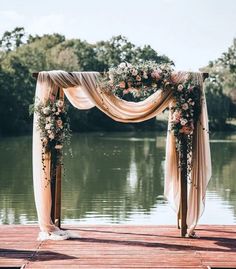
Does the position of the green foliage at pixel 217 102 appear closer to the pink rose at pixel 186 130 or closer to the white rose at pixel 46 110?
the pink rose at pixel 186 130

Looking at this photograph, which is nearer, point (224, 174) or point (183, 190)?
point (183, 190)

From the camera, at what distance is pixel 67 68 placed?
42.2 m

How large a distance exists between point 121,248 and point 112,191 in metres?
7.41

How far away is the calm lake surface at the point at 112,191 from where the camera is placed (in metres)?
10.7

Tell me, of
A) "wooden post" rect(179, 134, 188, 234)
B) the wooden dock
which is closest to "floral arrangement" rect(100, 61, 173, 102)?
"wooden post" rect(179, 134, 188, 234)

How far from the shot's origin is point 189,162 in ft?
24.7

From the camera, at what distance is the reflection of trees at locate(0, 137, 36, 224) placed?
1080cm

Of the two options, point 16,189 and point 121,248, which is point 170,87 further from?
point 16,189

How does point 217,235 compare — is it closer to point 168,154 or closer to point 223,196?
point 168,154

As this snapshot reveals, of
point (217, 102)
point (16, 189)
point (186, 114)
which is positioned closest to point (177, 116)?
point (186, 114)

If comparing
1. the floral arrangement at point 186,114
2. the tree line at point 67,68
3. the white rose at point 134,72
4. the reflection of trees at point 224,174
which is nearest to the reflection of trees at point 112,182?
the reflection of trees at point 224,174

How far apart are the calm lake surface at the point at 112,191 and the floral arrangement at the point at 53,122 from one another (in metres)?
2.99

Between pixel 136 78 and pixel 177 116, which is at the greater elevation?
pixel 136 78

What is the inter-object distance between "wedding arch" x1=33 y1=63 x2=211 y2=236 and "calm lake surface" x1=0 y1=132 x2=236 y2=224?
9.24 feet
